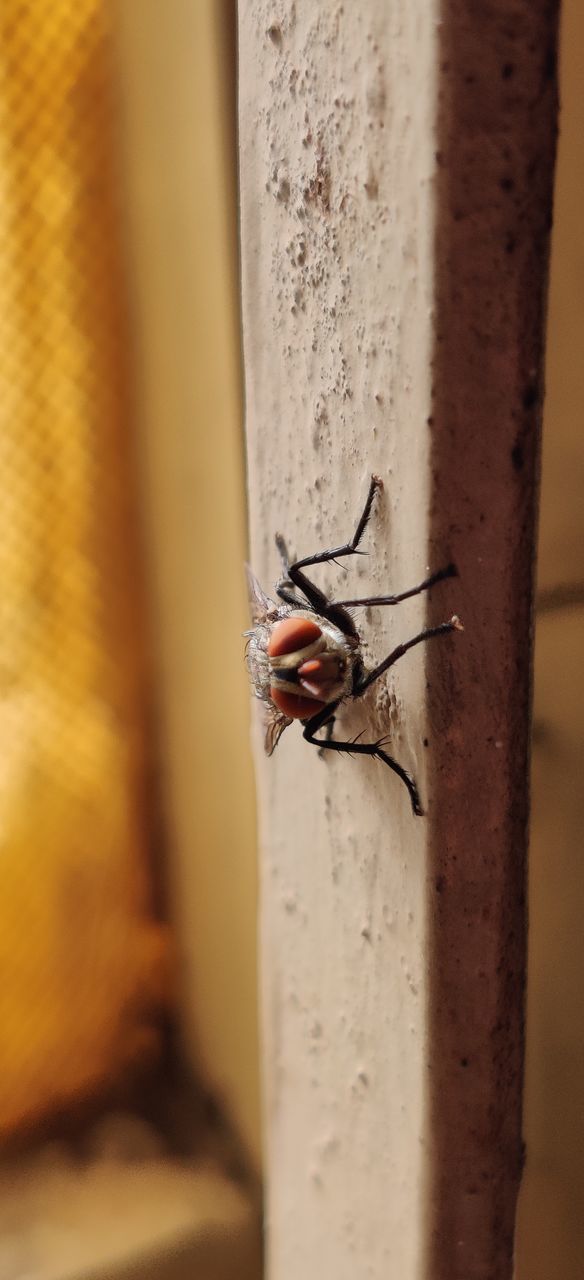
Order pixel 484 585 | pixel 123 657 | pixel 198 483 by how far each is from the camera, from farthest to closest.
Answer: pixel 123 657, pixel 198 483, pixel 484 585

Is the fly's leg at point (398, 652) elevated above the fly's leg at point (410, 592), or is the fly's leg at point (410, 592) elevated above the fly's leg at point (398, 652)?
the fly's leg at point (410, 592)

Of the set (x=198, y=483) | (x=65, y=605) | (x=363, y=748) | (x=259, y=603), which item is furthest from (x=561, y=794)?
(x=65, y=605)

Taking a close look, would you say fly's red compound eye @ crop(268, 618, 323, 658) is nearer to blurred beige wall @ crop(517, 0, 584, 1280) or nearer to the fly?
the fly

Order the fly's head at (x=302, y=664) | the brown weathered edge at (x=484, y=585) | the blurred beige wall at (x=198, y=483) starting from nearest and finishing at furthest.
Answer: the brown weathered edge at (x=484, y=585)
the fly's head at (x=302, y=664)
the blurred beige wall at (x=198, y=483)

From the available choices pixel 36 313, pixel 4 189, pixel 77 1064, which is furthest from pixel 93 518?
pixel 77 1064

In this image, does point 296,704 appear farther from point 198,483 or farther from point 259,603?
point 198,483

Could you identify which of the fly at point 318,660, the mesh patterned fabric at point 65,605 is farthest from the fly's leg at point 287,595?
the mesh patterned fabric at point 65,605

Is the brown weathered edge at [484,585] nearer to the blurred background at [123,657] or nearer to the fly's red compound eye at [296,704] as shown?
the fly's red compound eye at [296,704]
